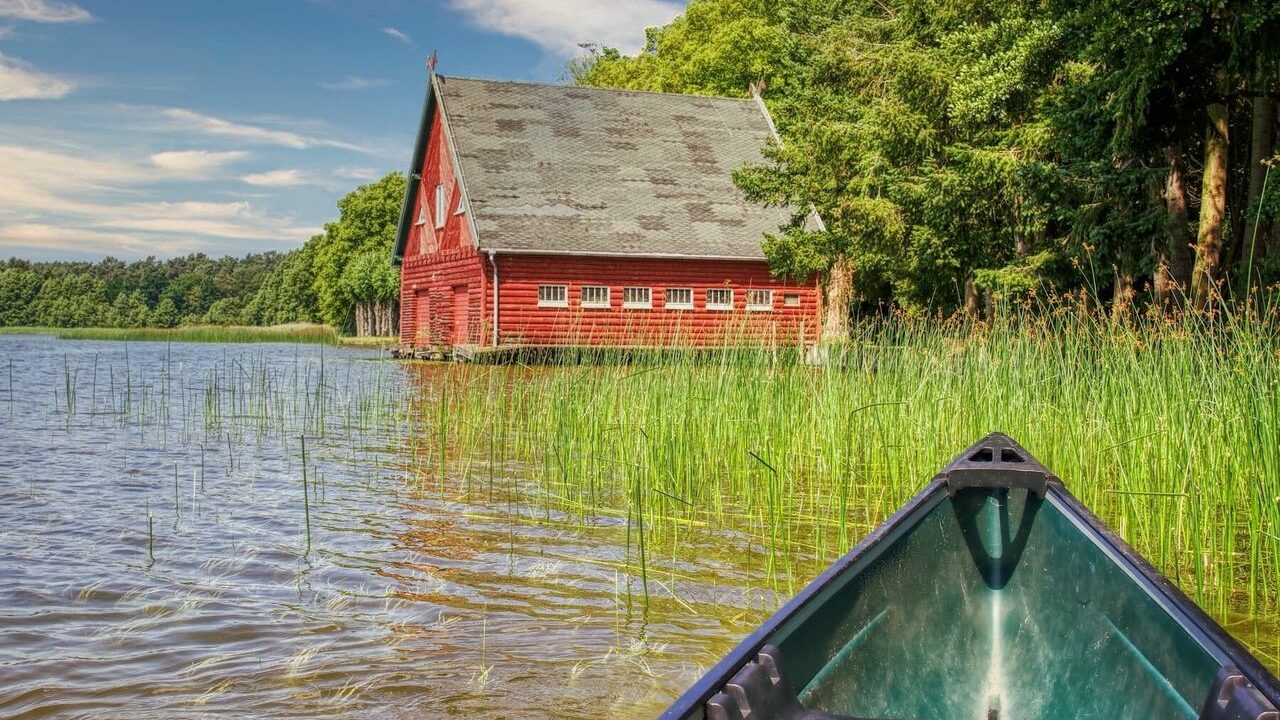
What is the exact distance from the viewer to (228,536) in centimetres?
573

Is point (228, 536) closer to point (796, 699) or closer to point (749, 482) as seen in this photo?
point (749, 482)

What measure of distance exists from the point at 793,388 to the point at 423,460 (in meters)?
3.11

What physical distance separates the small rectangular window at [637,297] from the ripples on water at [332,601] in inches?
649

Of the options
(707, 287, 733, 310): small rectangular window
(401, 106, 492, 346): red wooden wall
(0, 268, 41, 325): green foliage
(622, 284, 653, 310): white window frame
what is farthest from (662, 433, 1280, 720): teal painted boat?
(0, 268, 41, 325): green foliage

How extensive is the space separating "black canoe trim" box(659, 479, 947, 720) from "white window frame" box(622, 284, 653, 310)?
21.4 meters

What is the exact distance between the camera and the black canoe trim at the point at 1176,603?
1.88m

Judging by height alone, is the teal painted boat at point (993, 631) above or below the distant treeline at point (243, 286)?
below

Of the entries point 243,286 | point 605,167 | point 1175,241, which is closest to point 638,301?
point 605,167

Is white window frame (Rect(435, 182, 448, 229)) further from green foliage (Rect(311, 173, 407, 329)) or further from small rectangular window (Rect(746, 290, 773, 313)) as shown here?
green foliage (Rect(311, 173, 407, 329))

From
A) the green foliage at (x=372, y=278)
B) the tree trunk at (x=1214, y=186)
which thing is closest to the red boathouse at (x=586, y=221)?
the tree trunk at (x=1214, y=186)

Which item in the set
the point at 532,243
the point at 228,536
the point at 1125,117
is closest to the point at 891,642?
the point at 228,536

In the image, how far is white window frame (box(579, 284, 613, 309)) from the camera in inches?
955

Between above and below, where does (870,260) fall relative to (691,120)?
below

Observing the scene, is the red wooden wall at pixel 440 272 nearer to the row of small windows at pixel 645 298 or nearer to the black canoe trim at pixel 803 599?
the row of small windows at pixel 645 298
